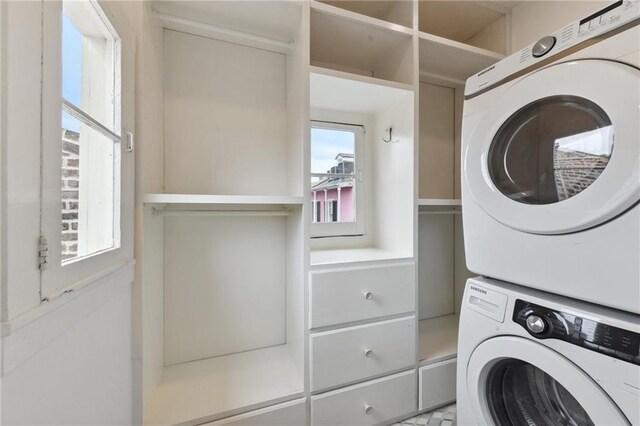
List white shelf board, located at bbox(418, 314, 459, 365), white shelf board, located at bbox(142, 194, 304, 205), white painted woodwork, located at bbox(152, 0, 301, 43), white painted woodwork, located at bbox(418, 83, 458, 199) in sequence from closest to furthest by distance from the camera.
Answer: white shelf board, located at bbox(142, 194, 304, 205) → white painted woodwork, located at bbox(152, 0, 301, 43) → white shelf board, located at bbox(418, 314, 459, 365) → white painted woodwork, located at bbox(418, 83, 458, 199)

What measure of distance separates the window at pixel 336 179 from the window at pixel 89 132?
3.21ft

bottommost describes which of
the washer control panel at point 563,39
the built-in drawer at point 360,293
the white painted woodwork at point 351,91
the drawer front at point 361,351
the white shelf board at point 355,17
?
the drawer front at point 361,351

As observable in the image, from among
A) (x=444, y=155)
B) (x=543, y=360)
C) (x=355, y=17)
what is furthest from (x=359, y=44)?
(x=543, y=360)

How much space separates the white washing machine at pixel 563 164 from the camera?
64 centimetres

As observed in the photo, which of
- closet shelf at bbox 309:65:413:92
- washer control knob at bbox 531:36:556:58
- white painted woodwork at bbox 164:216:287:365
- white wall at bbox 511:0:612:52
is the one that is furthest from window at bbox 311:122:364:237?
white wall at bbox 511:0:612:52

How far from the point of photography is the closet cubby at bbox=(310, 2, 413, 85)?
121cm

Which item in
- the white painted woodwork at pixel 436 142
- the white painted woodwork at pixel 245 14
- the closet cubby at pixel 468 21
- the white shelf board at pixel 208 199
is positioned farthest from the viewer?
the white painted woodwork at pixel 436 142

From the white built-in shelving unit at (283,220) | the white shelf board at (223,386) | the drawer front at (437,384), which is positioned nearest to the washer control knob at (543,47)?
the white built-in shelving unit at (283,220)

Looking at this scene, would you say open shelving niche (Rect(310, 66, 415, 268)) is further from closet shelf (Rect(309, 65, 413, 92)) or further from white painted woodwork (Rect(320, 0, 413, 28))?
white painted woodwork (Rect(320, 0, 413, 28))

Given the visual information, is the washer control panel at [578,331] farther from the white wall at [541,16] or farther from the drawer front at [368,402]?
the white wall at [541,16]

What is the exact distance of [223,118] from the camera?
55.0 inches

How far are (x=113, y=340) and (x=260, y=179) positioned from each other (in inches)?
36.2

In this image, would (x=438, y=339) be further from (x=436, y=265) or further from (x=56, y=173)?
(x=56, y=173)

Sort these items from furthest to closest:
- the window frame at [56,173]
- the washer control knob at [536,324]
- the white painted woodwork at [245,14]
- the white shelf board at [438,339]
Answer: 1. the white shelf board at [438,339]
2. the white painted woodwork at [245,14]
3. the washer control knob at [536,324]
4. the window frame at [56,173]
